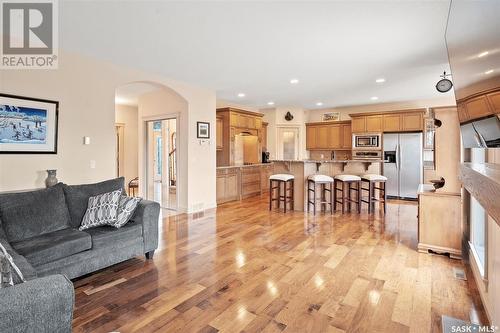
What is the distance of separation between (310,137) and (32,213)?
24.3 feet

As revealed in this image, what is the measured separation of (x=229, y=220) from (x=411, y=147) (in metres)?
4.95

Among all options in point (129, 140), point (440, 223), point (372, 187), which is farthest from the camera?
point (129, 140)

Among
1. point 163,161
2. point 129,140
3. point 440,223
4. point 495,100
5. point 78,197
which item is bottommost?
point 440,223

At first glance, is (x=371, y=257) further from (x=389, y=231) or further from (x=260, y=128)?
(x=260, y=128)

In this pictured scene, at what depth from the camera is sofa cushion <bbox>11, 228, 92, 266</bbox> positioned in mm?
2180

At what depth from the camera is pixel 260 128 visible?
7969 mm

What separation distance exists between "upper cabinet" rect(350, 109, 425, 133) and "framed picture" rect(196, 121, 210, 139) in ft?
13.9

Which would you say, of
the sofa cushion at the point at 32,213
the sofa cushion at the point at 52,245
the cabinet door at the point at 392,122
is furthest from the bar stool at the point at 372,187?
the sofa cushion at the point at 32,213

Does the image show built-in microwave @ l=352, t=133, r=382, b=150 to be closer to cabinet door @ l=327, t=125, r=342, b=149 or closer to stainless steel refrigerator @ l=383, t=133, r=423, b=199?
stainless steel refrigerator @ l=383, t=133, r=423, b=199

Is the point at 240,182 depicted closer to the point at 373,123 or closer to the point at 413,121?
the point at 373,123

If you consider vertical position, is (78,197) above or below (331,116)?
below

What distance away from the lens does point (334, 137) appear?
820 cm

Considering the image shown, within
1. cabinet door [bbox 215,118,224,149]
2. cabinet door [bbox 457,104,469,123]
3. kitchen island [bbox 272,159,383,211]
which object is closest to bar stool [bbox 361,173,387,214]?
kitchen island [bbox 272,159,383,211]

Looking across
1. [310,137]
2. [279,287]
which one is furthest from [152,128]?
[279,287]
